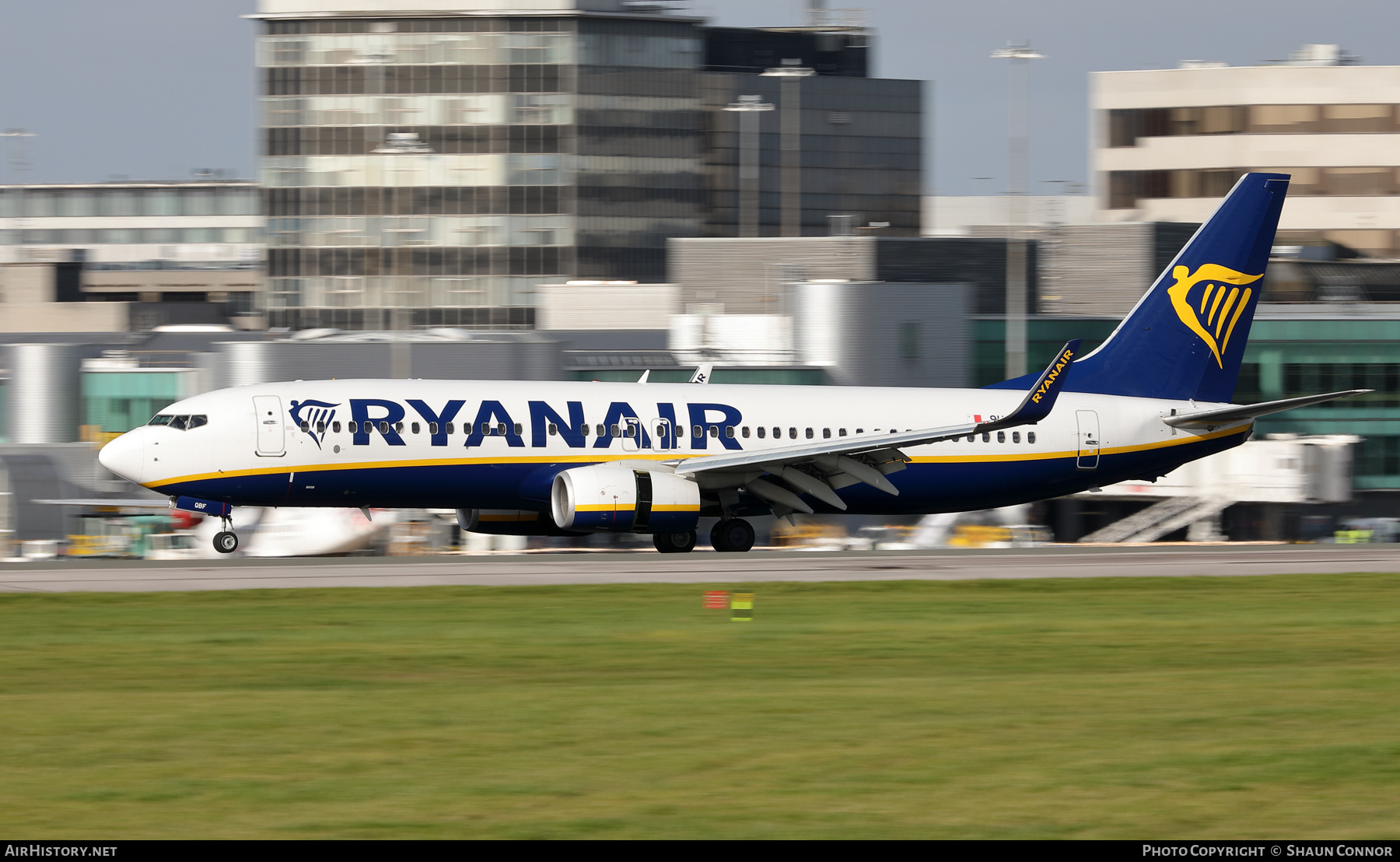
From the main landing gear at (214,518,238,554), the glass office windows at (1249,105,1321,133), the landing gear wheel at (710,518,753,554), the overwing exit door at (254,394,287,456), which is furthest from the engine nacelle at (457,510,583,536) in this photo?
the glass office windows at (1249,105,1321,133)

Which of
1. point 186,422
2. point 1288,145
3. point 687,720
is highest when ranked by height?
point 1288,145

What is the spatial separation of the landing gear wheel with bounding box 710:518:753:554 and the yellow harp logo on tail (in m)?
13.5

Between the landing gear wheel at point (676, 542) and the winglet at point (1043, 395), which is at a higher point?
the winglet at point (1043, 395)

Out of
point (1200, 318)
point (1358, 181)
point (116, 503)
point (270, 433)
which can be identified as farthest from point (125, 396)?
point (1358, 181)

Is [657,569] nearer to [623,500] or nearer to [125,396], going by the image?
[623,500]

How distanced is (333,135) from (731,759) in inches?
4954

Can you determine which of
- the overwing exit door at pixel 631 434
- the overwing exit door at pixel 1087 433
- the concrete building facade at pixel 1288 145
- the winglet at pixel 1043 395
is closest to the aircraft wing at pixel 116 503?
the overwing exit door at pixel 631 434

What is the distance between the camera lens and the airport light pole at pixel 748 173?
493ft

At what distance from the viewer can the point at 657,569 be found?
35.3 meters

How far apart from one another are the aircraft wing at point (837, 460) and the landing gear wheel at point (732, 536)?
42.9 inches

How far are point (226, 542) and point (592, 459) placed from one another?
8177mm

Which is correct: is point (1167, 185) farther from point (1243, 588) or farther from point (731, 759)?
point (731, 759)

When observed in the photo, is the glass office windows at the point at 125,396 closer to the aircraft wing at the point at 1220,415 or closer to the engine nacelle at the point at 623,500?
the engine nacelle at the point at 623,500

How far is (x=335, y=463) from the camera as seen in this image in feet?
126
